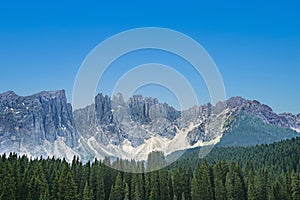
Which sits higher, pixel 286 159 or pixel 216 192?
pixel 286 159

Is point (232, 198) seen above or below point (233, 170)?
below

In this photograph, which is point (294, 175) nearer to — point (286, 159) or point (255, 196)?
point (255, 196)

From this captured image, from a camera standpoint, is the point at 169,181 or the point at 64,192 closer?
the point at 64,192

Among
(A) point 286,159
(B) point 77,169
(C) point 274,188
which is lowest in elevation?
(C) point 274,188

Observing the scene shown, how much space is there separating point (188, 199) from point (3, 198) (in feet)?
172

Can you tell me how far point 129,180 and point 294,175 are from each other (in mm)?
48046

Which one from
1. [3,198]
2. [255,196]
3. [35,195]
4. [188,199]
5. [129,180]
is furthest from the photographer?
[129,180]

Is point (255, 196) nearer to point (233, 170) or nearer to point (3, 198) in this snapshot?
point (233, 170)

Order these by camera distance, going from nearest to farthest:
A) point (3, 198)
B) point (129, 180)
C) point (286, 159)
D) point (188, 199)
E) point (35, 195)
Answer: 1. point (3, 198)
2. point (35, 195)
3. point (188, 199)
4. point (129, 180)
5. point (286, 159)

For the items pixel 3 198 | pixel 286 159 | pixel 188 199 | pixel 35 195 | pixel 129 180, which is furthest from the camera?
pixel 286 159

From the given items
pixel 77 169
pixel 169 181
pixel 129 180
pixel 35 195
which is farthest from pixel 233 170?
pixel 35 195

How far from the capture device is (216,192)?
11144 centimetres

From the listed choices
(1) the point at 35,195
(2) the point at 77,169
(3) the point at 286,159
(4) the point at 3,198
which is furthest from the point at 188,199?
(3) the point at 286,159

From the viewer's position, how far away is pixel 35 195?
3735 inches
